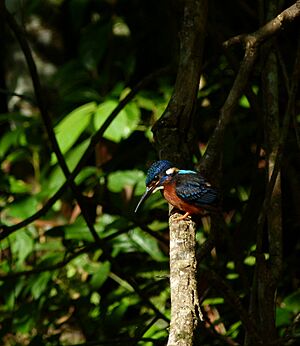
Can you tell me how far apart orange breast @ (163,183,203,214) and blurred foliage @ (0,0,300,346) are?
74cm

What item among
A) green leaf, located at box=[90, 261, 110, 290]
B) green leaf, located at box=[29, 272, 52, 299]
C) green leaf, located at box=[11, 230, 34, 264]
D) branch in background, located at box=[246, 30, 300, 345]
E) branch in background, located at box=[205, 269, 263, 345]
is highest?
green leaf, located at box=[11, 230, 34, 264]

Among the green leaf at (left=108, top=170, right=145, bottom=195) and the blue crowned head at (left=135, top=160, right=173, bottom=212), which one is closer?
the blue crowned head at (left=135, top=160, right=173, bottom=212)

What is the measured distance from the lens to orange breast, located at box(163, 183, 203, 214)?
8.14ft

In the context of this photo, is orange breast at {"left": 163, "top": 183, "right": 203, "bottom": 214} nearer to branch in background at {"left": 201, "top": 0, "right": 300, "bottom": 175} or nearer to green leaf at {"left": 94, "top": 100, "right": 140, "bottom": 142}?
branch in background at {"left": 201, "top": 0, "right": 300, "bottom": 175}

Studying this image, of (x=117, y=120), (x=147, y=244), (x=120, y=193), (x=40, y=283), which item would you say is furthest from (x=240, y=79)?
(x=40, y=283)

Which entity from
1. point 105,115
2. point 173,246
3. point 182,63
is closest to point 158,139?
point 182,63

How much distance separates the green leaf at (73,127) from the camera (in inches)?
148

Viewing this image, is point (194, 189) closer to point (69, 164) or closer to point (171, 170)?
point (171, 170)

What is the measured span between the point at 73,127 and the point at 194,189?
140 cm

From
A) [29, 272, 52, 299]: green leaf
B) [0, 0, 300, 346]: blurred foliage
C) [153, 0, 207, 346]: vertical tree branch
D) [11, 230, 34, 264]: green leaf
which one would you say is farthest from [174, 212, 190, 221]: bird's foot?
[11, 230, 34, 264]: green leaf

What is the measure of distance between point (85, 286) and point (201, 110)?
1.36 meters

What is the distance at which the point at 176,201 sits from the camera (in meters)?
2.57

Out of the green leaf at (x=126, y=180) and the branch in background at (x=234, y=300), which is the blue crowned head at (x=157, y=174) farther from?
the green leaf at (x=126, y=180)

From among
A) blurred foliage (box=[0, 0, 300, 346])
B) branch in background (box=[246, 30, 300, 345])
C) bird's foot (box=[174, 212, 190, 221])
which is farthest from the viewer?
blurred foliage (box=[0, 0, 300, 346])
